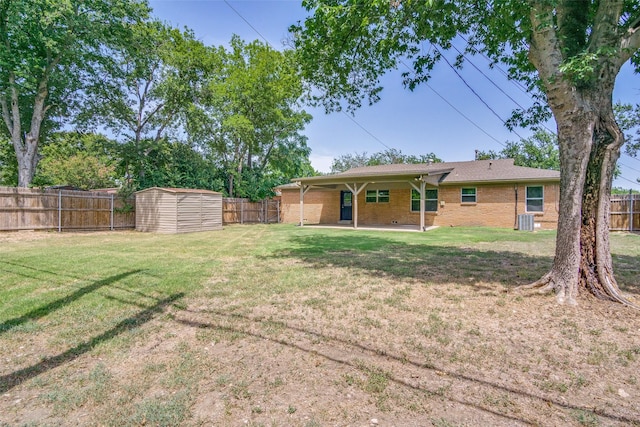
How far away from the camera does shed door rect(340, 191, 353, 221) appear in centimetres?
2044

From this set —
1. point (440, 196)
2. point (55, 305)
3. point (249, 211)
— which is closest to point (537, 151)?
point (440, 196)

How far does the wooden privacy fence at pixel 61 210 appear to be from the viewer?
1220cm

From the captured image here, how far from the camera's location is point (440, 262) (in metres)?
7.14

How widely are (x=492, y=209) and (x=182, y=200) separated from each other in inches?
583

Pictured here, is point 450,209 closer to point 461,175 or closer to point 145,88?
point 461,175

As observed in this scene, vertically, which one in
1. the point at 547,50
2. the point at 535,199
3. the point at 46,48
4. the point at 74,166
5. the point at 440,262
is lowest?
the point at 440,262

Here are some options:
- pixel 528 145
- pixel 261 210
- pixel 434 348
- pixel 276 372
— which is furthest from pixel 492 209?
pixel 528 145

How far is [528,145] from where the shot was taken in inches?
1271

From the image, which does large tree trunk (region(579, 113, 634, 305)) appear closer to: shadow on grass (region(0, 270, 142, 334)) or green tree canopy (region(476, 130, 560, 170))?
shadow on grass (region(0, 270, 142, 334))

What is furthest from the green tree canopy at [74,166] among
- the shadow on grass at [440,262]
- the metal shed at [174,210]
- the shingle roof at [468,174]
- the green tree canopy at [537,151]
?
the green tree canopy at [537,151]

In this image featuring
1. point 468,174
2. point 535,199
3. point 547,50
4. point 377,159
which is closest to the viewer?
point 547,50

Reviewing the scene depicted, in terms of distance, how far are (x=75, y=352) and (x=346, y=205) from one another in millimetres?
18164

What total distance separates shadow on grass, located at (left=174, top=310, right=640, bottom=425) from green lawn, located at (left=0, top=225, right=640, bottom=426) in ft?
0.05

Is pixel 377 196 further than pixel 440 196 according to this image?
Yes
